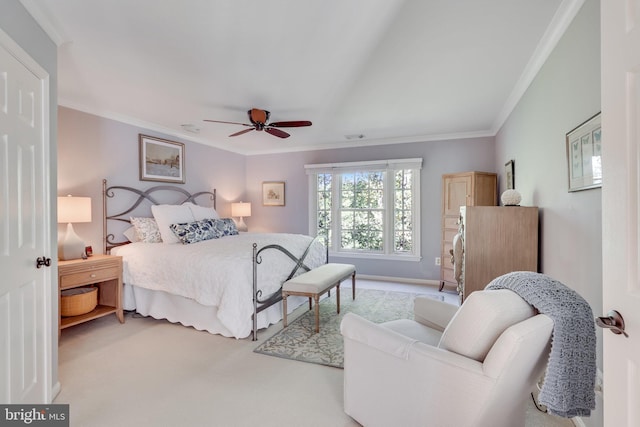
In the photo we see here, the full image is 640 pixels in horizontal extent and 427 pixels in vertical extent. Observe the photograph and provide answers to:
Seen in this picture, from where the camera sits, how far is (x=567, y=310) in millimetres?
1165

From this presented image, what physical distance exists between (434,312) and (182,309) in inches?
99.6

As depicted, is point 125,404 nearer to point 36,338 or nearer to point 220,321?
point 36,338

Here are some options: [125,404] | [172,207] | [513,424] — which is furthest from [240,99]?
[513,424]

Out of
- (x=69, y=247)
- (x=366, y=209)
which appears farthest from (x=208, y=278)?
(x=366, y=209)

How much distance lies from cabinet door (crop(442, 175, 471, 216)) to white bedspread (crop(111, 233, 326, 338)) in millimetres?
2332

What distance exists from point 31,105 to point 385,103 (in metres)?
3.09

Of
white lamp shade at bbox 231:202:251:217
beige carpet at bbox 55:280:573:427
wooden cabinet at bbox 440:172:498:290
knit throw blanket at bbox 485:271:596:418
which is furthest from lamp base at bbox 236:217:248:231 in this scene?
knit throw blanket at bbox 485:271:596:418

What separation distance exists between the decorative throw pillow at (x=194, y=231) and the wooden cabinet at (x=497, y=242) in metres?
3.09

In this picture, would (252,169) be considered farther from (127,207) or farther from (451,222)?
(451,222)

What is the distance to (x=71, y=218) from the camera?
121 inches

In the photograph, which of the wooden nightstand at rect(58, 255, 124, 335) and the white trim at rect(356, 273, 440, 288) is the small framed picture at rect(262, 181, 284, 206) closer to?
the white trim at rect(356, 273, 440, 288)

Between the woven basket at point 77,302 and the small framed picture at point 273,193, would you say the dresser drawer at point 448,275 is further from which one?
the woven basket at point 77,302

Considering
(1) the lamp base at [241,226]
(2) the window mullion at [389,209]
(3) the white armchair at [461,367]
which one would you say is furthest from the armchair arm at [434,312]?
(1) the lamp base at [241,226]

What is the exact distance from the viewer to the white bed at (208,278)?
288cm
